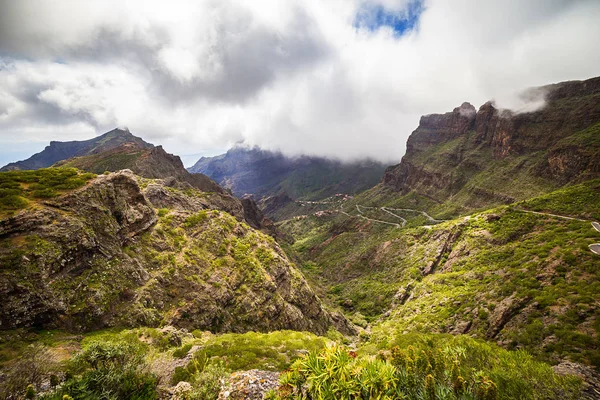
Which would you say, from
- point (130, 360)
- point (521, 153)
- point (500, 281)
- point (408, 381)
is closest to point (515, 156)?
point (521, 153)

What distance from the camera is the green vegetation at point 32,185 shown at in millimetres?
21734

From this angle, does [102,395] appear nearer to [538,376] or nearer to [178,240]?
[538,376]

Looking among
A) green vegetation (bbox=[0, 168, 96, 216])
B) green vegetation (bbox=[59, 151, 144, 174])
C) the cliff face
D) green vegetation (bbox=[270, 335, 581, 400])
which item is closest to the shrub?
green vegetation (bbox=[270, 335, 581, 400])

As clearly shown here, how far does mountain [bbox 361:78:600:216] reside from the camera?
8212 centimetres

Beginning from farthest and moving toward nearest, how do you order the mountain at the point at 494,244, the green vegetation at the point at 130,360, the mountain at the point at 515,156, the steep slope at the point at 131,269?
the mountain at the point at 515,156 < the mountain at the point at 494,244 < the steep slope at the point at 131,269 < the green vegetation at the point at 130,360

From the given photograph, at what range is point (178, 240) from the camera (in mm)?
36094

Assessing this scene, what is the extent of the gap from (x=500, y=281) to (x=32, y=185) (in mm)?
62383

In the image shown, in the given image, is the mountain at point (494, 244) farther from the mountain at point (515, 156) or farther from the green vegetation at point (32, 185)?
the green vegetation at point (32, 185)

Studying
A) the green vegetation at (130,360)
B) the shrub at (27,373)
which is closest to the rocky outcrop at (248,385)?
the green vegetation at (130,360)

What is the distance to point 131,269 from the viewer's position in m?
26.9

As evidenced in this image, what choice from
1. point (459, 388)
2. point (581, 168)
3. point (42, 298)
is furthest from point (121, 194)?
point (581, 168)

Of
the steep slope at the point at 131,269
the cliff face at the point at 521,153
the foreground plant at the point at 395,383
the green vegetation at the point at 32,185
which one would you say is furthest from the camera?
the cliff face at the point at 521,153

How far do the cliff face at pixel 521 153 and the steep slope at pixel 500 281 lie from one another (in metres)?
29.3

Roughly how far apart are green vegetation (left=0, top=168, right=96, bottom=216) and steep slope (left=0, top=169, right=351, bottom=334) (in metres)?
0.69
